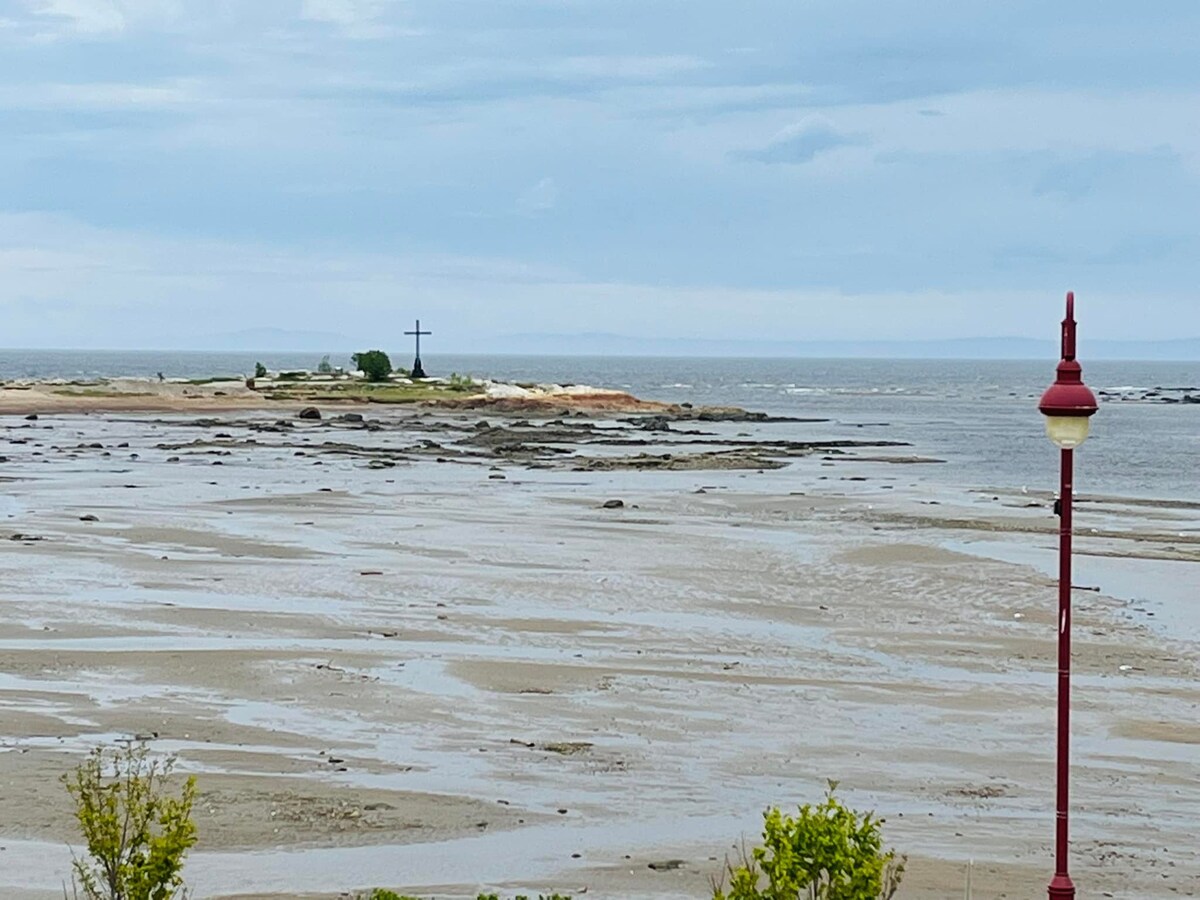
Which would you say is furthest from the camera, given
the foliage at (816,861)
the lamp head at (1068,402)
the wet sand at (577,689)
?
the wet sand at (577,689)

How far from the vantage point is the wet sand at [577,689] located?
10.9m

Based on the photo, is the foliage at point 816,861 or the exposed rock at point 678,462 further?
the exposed rock at point 678,462

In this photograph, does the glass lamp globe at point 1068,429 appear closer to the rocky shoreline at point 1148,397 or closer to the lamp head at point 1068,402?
the lamp head at point 1068,402

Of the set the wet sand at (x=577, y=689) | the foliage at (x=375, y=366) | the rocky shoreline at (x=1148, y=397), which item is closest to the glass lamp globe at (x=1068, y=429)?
the wet sand at (x=577, y=689)

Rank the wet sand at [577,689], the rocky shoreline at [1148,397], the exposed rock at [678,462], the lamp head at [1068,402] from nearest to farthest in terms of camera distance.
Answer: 1. the lamp head at [1068,402]
2. the wet sand at [577,689]
3. the exposed rock at [678,462]
4. the rocky shoreline at [1148,397]

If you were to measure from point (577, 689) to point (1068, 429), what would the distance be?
28.5ft

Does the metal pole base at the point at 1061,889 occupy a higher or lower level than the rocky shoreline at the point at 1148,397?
lower

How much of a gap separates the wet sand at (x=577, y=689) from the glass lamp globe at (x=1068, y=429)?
331cm

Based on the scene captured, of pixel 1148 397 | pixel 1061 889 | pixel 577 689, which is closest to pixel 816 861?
pixel 1061 889

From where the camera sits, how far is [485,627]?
64.4ft

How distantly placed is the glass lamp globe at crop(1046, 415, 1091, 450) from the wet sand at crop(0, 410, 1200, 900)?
3313 mm

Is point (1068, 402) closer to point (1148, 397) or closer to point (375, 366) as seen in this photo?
point (375, 366)

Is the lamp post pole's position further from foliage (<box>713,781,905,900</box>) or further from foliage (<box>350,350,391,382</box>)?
foliage (<box>350,350,391,382</box>)

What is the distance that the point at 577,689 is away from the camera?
631 inches
